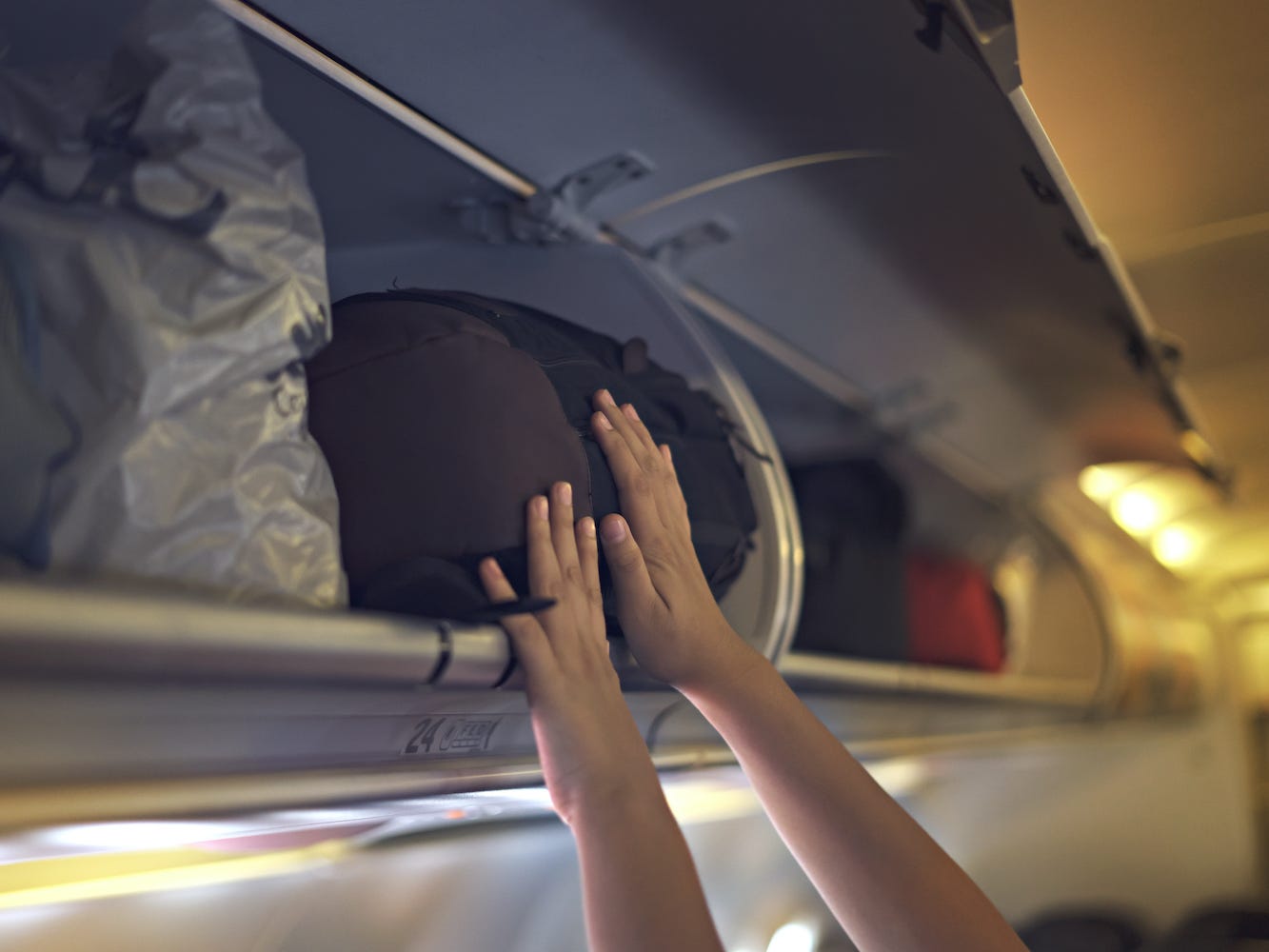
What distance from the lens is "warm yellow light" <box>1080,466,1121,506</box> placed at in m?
2.66

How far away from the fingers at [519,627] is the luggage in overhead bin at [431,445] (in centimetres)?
1

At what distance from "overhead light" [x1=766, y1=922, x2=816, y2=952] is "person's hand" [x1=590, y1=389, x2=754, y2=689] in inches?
71.4

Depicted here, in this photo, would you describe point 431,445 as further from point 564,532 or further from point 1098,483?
point 1098,483

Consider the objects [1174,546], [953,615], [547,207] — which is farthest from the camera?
[1174,546]

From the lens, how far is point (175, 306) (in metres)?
0.65

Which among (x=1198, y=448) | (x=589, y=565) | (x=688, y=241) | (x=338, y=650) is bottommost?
(x=338, y=650)

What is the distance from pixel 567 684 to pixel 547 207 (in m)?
0.70

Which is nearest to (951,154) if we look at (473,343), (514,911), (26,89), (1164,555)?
(473,343)

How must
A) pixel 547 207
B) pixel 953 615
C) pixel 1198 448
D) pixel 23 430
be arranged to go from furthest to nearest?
1. pixel 953 615
2. pixel 1198 448
3. pixel 547 207
4. pixel 23 430

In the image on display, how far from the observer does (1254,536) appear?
3777 millimetres

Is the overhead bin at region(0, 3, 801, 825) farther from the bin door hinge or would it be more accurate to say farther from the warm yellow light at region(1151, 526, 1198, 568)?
the warm yellow light at region(1151, 526, 1198, 568)

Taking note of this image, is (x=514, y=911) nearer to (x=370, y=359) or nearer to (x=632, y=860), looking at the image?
(x=632, y=860)

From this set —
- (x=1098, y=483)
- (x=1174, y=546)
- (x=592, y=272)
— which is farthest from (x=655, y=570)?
(x=1174, y=546)

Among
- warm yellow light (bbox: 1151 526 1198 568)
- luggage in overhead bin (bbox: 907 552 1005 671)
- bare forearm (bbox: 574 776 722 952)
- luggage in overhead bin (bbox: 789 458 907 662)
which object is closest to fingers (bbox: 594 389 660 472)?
bare forearm (bbox: 574 776 722 952)
